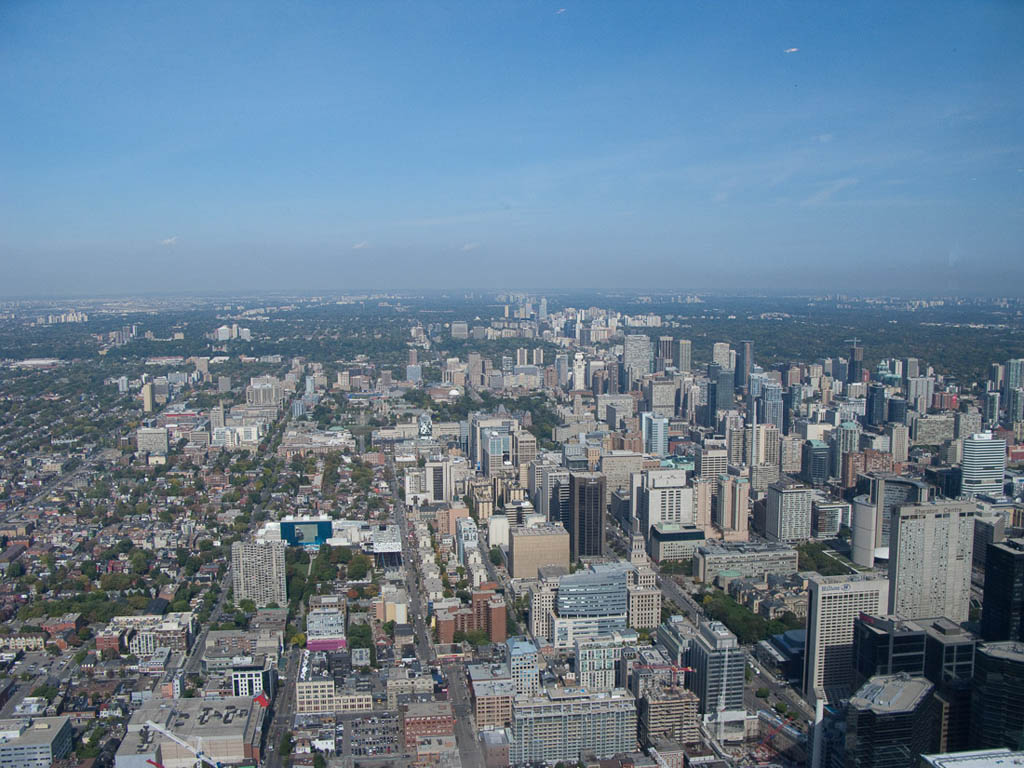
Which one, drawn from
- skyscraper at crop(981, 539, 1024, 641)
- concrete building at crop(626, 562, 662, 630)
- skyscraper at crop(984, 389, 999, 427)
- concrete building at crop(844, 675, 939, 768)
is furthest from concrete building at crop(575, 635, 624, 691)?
skyscraper at crop(984, 389, 999, 427)

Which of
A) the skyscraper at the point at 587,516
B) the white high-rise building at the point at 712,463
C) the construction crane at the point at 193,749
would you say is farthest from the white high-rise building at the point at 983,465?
the construction crane at the point at 193,749

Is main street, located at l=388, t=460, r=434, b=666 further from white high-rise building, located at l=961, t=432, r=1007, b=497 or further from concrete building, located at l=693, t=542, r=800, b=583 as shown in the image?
white high-rise building, located at l=961, t=432, r=1007, b=497

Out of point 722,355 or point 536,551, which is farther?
point 722,355

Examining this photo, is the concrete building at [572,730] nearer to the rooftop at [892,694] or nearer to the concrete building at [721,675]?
the concrete building at [721,675]

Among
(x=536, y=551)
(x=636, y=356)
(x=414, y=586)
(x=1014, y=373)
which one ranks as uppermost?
(x=1014, y=373)

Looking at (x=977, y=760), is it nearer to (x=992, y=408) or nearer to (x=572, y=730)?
(x=572, y=730)

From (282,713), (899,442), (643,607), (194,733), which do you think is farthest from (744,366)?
(194,733)

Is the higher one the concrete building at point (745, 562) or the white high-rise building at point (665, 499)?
the white high-rise building at point (665, 499)
